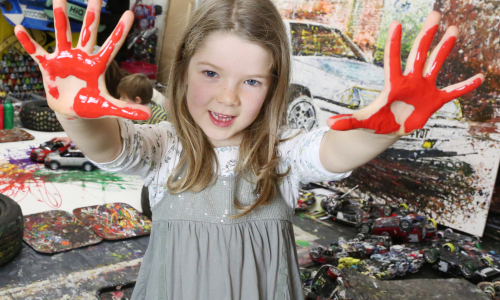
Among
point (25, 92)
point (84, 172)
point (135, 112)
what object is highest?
point (135, 112)

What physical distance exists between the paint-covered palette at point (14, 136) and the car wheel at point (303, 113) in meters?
2.47

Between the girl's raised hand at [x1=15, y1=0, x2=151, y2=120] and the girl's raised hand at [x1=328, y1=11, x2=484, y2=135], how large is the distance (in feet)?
1.36

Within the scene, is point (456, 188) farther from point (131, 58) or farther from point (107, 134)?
point (131, 58)

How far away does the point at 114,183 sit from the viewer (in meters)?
3.38

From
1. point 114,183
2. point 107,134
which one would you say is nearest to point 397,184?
point 114,183

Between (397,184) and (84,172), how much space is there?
8.24ft

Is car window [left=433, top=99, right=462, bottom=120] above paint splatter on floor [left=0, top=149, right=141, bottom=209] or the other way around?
above

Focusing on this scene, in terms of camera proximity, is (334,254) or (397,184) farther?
(397,184)

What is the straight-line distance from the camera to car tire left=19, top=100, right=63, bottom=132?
172 inches

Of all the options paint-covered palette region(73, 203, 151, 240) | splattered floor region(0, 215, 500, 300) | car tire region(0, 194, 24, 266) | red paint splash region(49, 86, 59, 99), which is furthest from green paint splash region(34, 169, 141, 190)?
red paint splash region(49, 86, 59, 99)

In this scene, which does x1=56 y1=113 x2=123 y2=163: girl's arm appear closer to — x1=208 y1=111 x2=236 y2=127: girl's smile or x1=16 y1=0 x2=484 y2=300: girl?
x1=16 y1=0 x2=484 y2=300: girl

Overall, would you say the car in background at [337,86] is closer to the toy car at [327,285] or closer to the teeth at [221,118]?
the toy car at [327,285]

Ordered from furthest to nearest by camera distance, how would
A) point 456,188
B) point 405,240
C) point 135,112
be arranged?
point 456,188 < point 405,240 < point 135,112

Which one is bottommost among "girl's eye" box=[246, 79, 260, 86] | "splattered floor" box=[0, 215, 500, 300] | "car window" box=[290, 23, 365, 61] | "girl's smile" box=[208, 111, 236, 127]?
"splattered floor" box=[0, 215, 500, 300]
